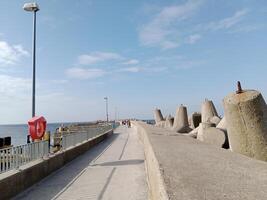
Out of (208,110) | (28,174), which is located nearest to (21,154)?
(28,174)

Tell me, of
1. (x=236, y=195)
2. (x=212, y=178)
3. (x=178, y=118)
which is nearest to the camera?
(x=236, y=195)

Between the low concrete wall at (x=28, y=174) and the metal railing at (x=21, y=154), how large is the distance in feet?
0.53

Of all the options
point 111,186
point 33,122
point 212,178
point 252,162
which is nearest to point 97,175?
point 111,186

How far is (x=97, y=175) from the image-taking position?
1101 centimetres

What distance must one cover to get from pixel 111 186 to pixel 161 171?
392 cm

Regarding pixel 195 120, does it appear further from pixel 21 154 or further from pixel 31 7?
pixel 21 154

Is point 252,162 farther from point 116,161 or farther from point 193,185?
point 116,161

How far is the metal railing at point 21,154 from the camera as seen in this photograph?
8.95 m

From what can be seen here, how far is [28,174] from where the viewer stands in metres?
9.53

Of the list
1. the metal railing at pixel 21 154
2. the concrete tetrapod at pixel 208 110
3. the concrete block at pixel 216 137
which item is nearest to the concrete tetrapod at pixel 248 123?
the concrete block at pixel 216 137

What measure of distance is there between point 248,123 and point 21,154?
608cm

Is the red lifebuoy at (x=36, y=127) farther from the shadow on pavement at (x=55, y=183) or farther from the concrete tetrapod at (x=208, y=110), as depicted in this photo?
the concrete tetrapod at (x=208, y=110)

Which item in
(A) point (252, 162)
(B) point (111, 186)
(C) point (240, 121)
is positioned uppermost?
(C) point (240, 121)

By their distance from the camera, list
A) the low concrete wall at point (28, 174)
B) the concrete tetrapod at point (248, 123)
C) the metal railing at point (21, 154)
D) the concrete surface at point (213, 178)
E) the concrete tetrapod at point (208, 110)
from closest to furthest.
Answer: the concrete surface at point (213, 178), the low concrete wall at point (28, 174), the metal railing at point (21, 154), the concrete tetrapod at point (248, 123), the concrete tetrapod at point (208, 110)
